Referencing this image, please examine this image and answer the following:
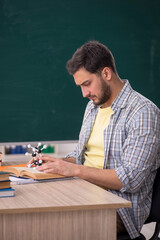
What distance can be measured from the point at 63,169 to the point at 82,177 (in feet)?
0.33

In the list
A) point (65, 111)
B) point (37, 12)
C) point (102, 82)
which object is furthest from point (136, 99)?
point (37, 12)

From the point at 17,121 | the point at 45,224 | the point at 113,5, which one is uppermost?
the point at 113,5

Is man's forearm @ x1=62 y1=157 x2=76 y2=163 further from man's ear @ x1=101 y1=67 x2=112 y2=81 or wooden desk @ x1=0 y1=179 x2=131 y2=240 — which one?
wooden desk @ x1=0 y1=179 x2=131 y2=240

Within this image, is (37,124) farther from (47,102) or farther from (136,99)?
(136,99)

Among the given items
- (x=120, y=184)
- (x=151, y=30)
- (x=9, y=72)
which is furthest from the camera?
(x=151, y=30)

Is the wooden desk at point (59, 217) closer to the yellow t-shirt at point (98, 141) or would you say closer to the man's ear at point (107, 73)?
the yellow t-shirt at point (98, 141)

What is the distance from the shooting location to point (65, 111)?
3260mm

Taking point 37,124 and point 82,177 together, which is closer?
point 82,177

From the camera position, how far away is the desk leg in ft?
4.27

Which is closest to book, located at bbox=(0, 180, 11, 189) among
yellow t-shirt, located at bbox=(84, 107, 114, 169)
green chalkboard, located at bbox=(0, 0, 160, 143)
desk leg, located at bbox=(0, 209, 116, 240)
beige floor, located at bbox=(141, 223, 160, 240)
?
desk leg, located at bbox=(0, 209, 116, 240)

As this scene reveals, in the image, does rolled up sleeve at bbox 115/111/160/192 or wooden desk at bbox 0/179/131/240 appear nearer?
wooden desk at bbox 0/179/131/240

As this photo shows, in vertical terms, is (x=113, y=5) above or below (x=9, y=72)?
above

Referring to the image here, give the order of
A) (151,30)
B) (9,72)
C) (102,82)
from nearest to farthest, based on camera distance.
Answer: (102,82) → (9,72) → (151,30)

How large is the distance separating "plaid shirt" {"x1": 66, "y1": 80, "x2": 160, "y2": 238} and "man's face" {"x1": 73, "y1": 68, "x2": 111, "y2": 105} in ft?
0.35
